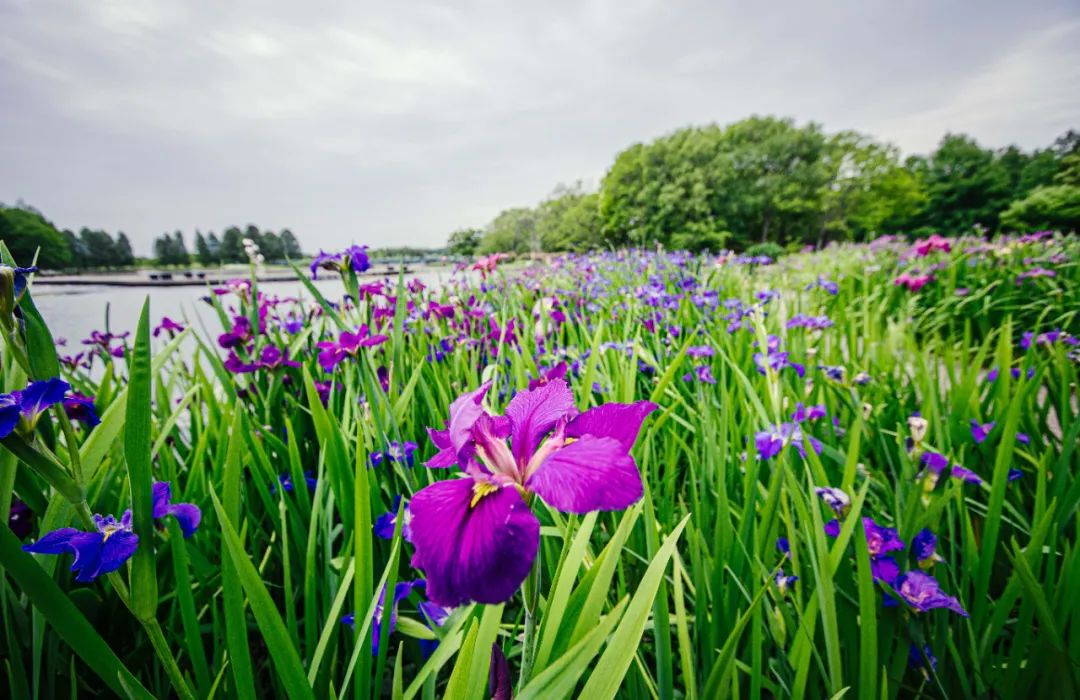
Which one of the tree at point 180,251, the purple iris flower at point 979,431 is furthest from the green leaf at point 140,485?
the tree at point 180,251

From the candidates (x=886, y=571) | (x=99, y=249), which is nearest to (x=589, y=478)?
(x=886, y=571)

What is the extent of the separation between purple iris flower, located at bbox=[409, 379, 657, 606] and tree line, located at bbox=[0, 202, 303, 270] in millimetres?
19586

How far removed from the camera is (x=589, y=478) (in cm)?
50

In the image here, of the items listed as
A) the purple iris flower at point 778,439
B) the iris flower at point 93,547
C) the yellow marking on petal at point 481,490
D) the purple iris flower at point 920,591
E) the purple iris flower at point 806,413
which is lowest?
the purple iris flower at point 920,591

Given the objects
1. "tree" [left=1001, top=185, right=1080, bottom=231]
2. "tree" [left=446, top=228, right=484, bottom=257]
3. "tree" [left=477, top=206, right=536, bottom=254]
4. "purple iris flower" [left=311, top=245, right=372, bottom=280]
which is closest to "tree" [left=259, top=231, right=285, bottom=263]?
"tree" [left=477, top=206, right=536, bottom=254]

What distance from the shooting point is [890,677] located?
1026 mm

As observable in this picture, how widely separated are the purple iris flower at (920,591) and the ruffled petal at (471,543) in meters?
1.01

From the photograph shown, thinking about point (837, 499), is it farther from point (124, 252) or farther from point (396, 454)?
point (124, 252)

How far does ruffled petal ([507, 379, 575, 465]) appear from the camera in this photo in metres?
0.62

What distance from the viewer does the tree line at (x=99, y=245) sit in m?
25.3

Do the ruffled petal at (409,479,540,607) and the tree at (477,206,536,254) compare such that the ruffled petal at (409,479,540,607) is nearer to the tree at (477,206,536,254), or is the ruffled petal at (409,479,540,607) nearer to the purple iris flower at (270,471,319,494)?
the purple iris flower at (270,471,319,494)

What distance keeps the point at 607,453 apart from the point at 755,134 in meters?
54.4

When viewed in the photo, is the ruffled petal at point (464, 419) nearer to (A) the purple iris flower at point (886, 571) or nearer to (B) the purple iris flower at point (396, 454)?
(B) the purple iris flower at point (396, 454)

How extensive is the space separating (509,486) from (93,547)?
0.75 meters
